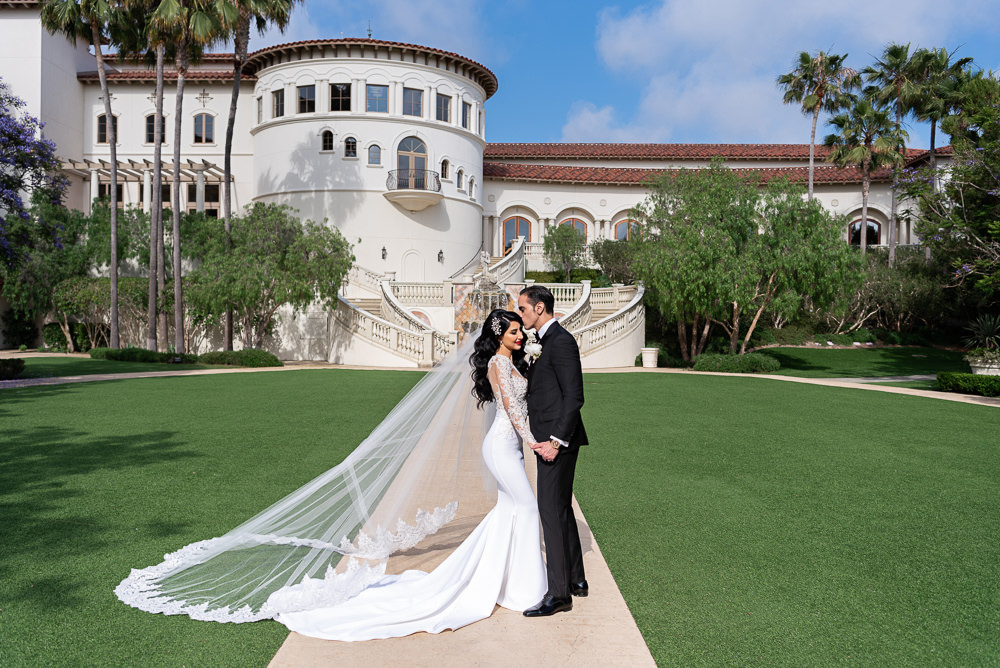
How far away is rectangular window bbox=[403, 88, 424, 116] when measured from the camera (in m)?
39.0

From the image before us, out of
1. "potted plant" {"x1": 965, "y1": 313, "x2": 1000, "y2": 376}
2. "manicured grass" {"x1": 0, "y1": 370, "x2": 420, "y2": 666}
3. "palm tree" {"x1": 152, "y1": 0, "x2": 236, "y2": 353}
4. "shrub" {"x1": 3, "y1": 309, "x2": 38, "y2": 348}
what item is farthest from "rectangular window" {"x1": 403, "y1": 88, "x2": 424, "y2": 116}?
"potted plant" {"x1": 965, "y1": 313, "x2": 1000, "y2": 376}

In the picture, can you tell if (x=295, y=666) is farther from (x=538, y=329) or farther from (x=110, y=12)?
(x=110, y=12)

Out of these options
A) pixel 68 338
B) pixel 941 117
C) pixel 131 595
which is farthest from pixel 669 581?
pixel 941 117

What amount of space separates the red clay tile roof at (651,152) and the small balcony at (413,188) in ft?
35.2

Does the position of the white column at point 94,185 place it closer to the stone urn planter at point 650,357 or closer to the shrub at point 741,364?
the stone urn planter at point 650,357

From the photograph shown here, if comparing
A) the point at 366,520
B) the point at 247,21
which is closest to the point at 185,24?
the point at 247,21

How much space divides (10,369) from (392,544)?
1933 centimetres

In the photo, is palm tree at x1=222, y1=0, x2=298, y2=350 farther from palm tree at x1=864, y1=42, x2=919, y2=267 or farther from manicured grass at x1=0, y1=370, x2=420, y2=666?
palm tree at x1=864, y1=42, x2=919, y2=267

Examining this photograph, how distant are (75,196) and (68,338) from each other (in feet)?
36.8

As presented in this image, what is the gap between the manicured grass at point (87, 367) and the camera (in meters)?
21.2

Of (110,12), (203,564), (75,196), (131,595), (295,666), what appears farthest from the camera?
(75,196)

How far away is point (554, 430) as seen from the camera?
15.0 ft

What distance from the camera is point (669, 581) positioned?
5.21 metres

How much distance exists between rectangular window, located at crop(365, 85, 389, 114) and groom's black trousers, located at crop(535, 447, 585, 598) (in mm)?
37032
